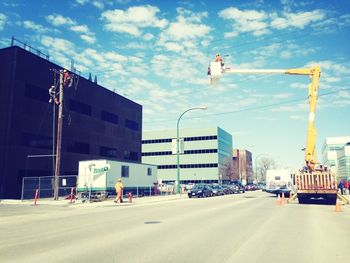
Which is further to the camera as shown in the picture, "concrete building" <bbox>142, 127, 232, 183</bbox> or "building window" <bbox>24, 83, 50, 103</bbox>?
"concrete building" <bbox>142, 127, 232, 183</bbox>

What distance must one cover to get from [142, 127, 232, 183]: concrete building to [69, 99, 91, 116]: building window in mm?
47994

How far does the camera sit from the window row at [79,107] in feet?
117

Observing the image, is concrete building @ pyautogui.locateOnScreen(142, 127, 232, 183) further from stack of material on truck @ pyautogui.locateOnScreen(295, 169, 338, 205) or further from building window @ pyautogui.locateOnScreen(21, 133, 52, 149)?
stack of material on truck @ pyautogui.locateOnScreen(295, 169, 338, 205)

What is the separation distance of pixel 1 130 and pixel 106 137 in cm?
1749

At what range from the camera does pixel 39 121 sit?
120 ft

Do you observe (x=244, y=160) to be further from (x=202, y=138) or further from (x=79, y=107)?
(x=79, y=107)

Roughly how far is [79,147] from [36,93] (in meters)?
9.52

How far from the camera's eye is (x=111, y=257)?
22.5 feet

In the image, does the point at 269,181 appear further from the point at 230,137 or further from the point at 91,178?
the point at 230,137

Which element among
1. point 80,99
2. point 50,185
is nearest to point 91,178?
point 50,185

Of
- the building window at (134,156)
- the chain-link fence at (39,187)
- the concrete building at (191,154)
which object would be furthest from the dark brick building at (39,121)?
the concrete building at (191,154)

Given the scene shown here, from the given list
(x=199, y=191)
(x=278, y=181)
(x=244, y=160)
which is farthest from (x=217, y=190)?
(x=244, y=160)

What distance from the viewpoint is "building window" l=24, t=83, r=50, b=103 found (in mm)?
35062

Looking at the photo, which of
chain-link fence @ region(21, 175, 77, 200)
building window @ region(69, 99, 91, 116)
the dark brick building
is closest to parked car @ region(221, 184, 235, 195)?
the dark brick building
